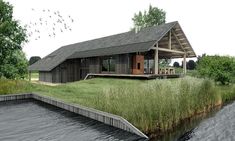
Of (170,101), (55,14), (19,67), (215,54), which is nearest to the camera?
(170,101)

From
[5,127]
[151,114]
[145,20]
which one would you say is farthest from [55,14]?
[145,20]

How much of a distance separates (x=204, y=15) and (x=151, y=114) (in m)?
20.0

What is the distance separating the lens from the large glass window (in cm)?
2606

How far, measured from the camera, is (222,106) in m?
13.2

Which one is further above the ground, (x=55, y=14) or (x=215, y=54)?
(x=55, y=14)

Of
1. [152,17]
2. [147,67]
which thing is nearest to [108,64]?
[147,67]

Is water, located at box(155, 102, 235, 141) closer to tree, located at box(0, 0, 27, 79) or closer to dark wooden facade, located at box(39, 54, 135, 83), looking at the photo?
tree, located at box(0, 0, 27, 79)

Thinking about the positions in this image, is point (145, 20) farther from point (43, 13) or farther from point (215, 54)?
point (43, 13)

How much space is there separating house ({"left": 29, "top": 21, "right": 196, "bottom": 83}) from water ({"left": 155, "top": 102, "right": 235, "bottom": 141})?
9228 millimetres

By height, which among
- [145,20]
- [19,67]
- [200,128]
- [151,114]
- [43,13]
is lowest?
[200,128]

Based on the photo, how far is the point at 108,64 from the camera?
26.6 metres

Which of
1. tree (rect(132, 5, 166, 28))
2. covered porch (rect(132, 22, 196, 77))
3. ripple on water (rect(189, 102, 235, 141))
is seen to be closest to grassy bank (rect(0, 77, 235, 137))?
ripple on water (rect(189, 102, 235, 141))

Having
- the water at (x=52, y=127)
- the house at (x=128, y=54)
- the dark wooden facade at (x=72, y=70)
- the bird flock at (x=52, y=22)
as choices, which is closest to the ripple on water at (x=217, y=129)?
the water at (x=52, y=127)

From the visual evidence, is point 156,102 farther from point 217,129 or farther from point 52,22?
point 52,22
